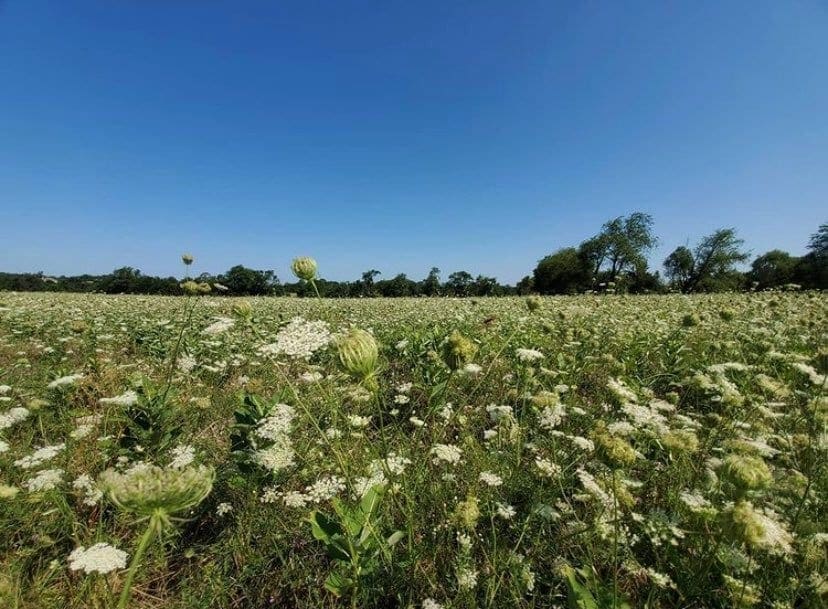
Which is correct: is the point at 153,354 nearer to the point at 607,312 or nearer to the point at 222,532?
the point at 222,532

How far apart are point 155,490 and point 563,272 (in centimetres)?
8438

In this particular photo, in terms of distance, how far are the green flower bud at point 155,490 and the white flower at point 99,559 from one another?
878mm

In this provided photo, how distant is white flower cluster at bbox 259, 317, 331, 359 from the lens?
2.43 metres

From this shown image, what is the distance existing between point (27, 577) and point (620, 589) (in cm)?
356

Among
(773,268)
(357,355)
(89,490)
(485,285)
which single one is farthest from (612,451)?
(773,268)

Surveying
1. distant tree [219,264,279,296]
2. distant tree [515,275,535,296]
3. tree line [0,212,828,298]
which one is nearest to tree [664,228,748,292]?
tree line [0,212,828,298]

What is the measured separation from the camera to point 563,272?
79.1 meters

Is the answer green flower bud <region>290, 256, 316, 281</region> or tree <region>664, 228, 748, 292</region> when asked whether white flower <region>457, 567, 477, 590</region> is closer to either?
green flower bud <region>290, 256, 316, 281</region>

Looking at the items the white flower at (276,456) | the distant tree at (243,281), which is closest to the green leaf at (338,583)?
the white flower at (276,456)

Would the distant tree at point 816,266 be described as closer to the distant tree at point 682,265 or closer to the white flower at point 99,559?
the distant tree at point 682,265

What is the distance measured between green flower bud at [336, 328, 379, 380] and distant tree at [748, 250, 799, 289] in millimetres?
74176

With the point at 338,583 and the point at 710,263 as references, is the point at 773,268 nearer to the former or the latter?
the point at 710,263

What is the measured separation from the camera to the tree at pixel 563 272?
77.2 m

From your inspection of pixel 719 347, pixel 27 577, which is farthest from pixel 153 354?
pixel 719 347
